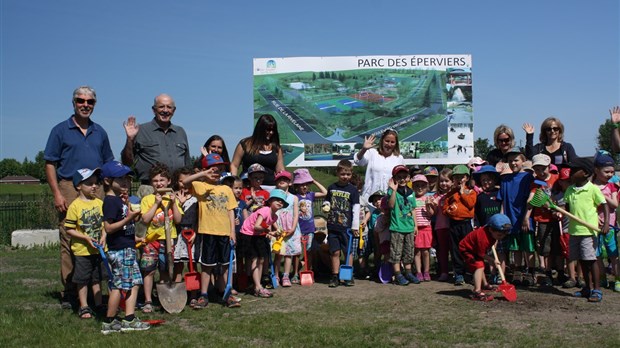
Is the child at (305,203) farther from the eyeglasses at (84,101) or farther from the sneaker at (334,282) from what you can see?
the eyeglasses at (84,101)

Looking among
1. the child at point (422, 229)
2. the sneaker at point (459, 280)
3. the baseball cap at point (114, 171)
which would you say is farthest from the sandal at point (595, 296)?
the baseball cap at point (114, 171)

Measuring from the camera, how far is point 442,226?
807 cm

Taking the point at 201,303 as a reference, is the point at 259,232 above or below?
above

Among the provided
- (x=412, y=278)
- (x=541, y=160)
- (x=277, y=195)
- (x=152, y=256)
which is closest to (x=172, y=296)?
(x=152, y=256)

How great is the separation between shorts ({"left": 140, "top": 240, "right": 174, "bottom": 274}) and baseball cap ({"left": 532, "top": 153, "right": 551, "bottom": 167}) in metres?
4.83

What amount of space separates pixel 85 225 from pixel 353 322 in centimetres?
286

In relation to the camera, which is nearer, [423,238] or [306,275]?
[306,275]

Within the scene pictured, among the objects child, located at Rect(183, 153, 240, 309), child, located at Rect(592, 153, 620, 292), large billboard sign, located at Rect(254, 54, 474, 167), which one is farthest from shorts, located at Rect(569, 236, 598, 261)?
large billboard sign, located at Rect(254, 54, 474, 167)

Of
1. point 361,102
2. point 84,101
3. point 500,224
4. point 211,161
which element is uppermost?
point 361,102

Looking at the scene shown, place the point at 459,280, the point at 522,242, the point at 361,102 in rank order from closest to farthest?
the point at 522,242 → the point at 459,280 → the point at 361,102

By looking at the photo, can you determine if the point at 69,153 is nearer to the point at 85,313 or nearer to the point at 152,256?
the point at 152,256

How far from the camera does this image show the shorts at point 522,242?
7469 millimetres

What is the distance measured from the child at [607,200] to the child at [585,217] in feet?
0.72

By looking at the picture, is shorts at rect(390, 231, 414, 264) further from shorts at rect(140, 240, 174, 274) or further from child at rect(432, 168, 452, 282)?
shorts at rect(140, 240, 174, 274)
